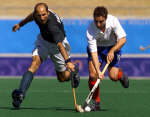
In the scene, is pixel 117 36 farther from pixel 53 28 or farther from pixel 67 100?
pixel 67 100

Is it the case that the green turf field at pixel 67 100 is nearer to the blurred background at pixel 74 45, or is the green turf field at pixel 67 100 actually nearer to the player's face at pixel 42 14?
the player's face at pixel 42 14

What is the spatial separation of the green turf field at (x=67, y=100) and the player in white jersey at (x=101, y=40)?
489 millimetres

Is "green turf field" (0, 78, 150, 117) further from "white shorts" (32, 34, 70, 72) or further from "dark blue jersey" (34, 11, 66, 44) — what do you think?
"dark blue jersey" (34, 11, 66, 44)

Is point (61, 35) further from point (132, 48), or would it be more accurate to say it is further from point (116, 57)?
point (132, 48)

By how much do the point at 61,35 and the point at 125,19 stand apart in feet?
25.3

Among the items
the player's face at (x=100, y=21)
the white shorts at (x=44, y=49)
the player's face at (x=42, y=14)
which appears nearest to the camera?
the player's face at (x=100, y=21)

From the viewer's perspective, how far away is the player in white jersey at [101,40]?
8.10 metres

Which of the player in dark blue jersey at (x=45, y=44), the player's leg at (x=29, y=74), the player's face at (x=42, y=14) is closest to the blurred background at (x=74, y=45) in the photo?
the player in dark blue jersey at (x=45, y=44)

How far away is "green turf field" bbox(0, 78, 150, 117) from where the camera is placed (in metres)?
8.12

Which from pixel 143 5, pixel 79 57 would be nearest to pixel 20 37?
pixel 79 57

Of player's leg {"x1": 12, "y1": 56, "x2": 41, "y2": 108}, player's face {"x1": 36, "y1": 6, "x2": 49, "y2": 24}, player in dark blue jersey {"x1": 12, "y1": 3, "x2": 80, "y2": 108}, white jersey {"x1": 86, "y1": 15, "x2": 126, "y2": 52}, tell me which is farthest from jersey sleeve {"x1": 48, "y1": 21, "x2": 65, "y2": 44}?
player's leg {"x1": 12, "y1": 56, "x2": 41, "y2": 108}

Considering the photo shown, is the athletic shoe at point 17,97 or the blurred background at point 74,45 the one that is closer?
the athletic shoe at point 17,97

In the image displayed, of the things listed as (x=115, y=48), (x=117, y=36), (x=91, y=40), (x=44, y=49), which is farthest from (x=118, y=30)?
(x=44, y=49)

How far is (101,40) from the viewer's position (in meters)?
8.66
